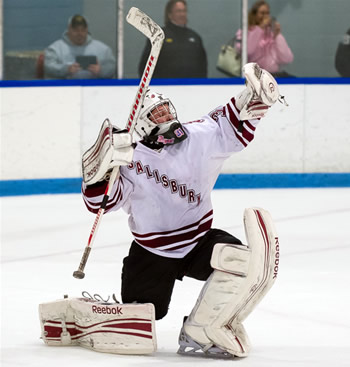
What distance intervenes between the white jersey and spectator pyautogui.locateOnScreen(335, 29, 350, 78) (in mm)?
4024

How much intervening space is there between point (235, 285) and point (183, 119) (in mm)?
3830

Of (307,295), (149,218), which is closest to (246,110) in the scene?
(149,218)

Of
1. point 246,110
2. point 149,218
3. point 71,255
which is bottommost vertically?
point 71,255

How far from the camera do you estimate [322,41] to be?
7234mm

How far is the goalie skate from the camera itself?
10.5 ft

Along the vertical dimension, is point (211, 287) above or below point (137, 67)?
below

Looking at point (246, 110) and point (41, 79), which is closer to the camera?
point (246, 110)

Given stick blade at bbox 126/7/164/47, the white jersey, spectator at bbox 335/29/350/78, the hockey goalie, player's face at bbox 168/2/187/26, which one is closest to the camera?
the hockey goalie

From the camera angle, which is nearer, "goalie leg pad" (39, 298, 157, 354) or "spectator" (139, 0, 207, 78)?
"goalie leg pad" (39, 298, 157, 354)

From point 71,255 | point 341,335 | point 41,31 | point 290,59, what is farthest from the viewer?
point 290,59

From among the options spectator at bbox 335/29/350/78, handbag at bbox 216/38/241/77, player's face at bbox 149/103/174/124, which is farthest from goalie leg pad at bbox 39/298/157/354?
spectator at bbox 335/29/350/78

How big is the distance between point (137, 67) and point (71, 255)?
7.17 ft

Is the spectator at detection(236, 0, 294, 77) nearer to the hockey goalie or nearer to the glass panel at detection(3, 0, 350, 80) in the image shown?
the glass panel at detection(3, 0, 350, 80)

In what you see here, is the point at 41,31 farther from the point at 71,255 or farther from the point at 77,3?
the point at 71,255
